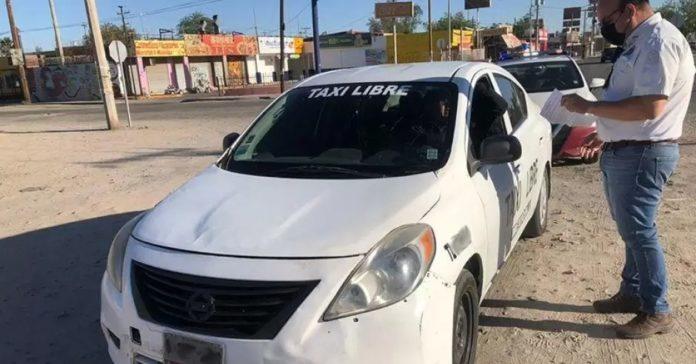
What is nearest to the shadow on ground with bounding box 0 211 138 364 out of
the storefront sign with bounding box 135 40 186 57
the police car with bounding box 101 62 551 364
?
the police car with bounding box 101 62 551 364

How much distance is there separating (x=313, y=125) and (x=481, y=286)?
1.44m

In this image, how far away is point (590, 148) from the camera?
26.8ft

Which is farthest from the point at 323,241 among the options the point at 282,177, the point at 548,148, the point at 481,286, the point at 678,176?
the point at 678,176

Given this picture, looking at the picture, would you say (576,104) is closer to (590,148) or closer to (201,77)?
(590,148)

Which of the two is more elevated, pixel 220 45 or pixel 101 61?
pixel 220 45

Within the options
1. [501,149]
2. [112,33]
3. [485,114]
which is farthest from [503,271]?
[112,33]

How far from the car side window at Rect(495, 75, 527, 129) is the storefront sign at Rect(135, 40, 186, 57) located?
4298 centimetres

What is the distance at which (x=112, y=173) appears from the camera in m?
9.66

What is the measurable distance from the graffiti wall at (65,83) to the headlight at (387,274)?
4740cm

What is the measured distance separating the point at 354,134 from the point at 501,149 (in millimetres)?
886

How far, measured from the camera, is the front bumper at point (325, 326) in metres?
2.18

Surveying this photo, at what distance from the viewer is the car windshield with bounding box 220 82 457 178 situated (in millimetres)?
3252

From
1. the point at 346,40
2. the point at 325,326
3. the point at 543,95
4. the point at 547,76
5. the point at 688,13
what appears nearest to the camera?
the point at 325,326

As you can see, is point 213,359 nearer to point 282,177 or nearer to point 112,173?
point 282,177
